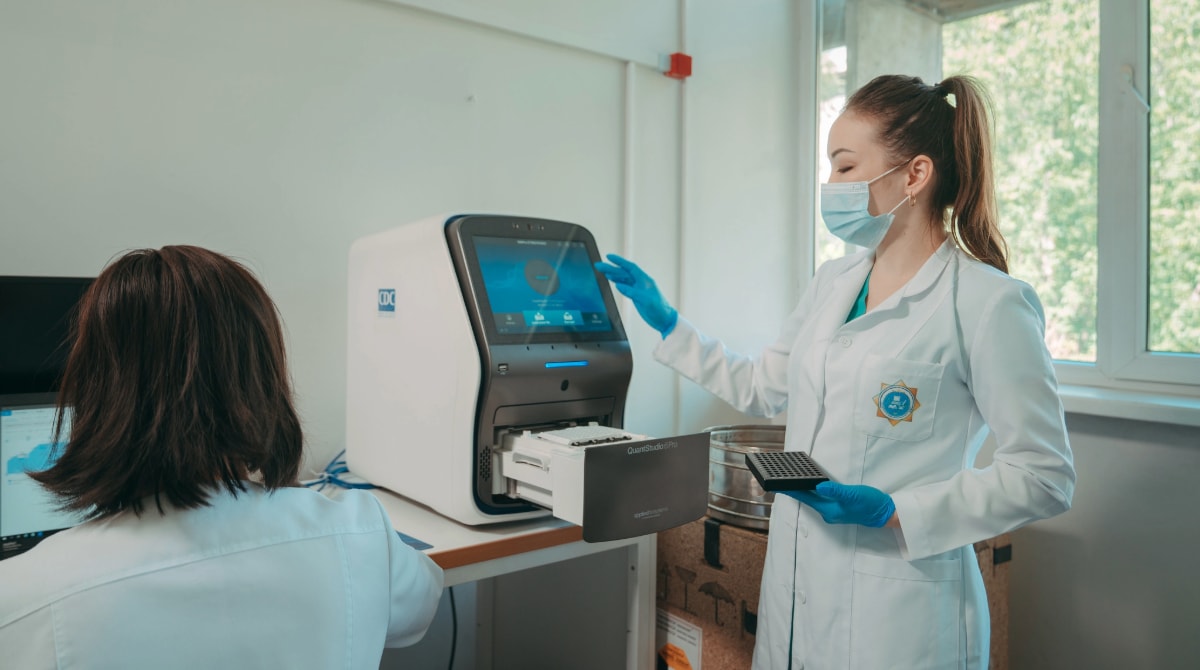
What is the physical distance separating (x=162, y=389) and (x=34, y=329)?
563 millimetres

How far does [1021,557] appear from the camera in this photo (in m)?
1.78

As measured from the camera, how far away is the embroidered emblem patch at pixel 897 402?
1.14 metres

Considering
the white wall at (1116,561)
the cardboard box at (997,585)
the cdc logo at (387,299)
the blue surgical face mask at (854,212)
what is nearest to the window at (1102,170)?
the white wall at (1116,561)

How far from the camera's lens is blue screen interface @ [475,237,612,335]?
1.20 m

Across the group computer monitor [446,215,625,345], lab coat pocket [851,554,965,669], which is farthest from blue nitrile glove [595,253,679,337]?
lab coat pocket [851,554,965,669]

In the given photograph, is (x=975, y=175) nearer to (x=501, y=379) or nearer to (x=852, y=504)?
(x=852, y=504)

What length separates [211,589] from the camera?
0.73 meters

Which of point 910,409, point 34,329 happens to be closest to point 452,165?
point 34,329

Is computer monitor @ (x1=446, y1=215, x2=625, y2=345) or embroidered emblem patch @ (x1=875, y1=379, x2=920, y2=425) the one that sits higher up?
computer monitor @ (x1=446, y1=215, x2=625, y2=345)

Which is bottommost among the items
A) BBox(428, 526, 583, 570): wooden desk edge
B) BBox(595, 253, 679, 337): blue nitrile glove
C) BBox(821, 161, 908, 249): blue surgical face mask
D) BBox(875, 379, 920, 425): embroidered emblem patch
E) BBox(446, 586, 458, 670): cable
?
BBox(446, 586, 458, 670): cable

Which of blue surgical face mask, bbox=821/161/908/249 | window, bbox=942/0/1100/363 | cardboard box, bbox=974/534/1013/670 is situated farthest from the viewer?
window, bbox=942/0/1100/363

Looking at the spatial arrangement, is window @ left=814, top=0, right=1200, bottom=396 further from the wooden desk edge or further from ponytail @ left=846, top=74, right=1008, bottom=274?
the wooden desk edge

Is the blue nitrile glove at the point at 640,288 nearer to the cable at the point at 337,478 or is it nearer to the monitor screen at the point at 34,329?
the cable at the point at 337,478

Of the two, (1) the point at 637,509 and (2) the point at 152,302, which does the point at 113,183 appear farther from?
(1) the point at 637,509
